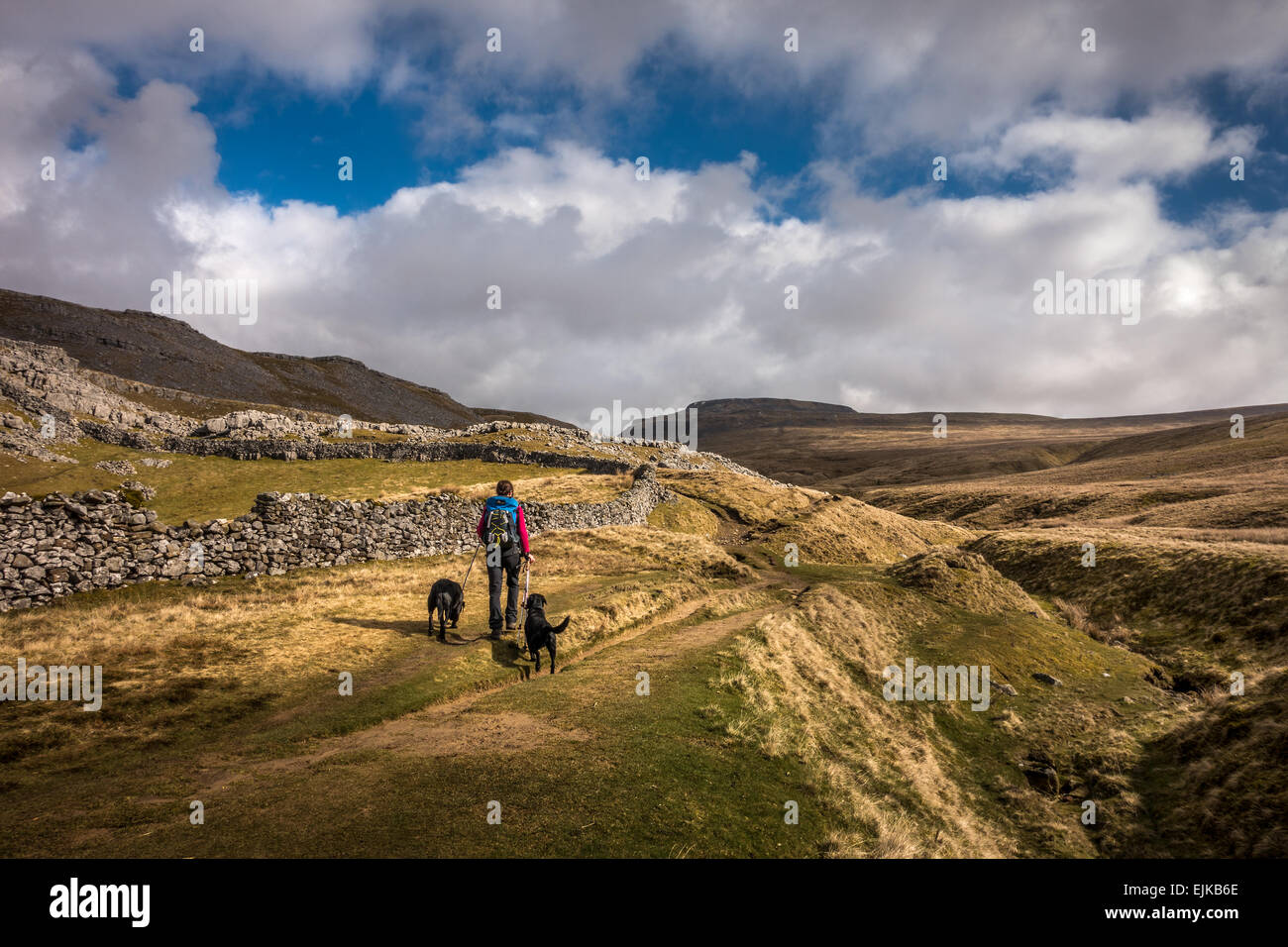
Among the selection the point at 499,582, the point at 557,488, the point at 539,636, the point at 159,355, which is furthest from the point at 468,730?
the point at 159,355

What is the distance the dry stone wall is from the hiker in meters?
Answer: 14.6

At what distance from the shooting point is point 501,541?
1844 centimetres

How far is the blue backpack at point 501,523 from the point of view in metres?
18.2

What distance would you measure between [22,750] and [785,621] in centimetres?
2060

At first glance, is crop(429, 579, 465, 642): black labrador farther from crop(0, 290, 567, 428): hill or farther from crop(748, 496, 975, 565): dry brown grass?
crop(0, 290, 567, 428): hill

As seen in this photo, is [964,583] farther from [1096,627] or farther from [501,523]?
[501,523]

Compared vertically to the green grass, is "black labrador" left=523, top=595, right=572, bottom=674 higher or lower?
lower

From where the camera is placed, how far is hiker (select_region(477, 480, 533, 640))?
18.2 meters

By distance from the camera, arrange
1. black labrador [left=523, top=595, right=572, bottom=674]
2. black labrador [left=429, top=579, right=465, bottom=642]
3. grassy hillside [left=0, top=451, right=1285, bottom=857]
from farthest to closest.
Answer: black labrador [left=429, top=579, right=465, bottom=642] < black labrador [left=523, top=595, right=572, bottom=674] < grassy hillside [left=0, top=451, right=1285, bottom=857]

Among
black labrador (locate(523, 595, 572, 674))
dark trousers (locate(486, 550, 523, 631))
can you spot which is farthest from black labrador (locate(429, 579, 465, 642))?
black labrador (locate(523, 595, 572, 674))

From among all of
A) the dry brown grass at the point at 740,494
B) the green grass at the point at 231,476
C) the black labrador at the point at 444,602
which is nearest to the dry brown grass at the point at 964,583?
Result: the black labrador at the point at 444,602
